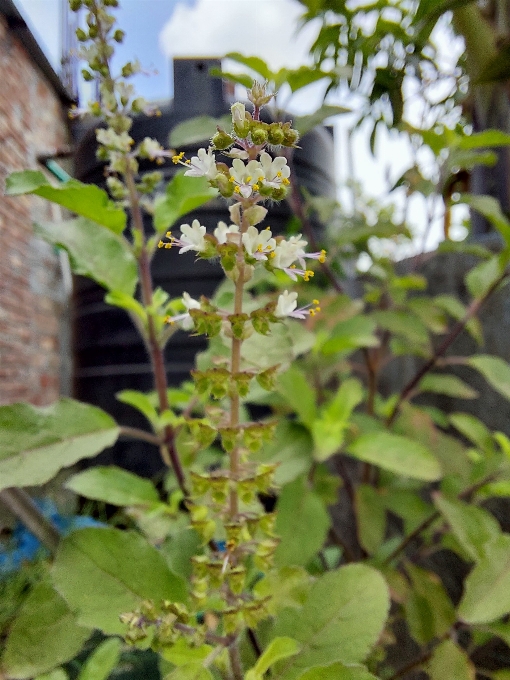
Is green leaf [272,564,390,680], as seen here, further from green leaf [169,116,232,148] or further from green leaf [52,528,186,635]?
green leaf [169,116,232,148]

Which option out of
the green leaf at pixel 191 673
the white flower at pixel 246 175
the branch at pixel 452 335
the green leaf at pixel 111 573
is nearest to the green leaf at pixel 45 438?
the green leaf at pixel 111 573

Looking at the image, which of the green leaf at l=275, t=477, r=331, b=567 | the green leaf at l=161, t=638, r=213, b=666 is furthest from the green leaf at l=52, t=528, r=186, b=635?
the green leaf at l=275, t=477, r=331, b=567

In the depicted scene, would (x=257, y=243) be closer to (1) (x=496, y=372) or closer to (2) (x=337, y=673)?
(2) (x=337, y=673)

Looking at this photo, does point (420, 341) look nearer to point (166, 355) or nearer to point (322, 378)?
point (322, 378)

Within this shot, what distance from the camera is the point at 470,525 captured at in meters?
0.58

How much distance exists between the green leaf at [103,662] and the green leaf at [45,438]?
6.4 inches

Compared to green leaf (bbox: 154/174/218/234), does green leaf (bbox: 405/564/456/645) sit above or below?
below

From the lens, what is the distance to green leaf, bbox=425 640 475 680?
1.59 ft

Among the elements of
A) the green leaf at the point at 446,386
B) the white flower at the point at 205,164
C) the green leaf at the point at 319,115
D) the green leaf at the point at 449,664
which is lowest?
the green leaf at the point at 449,664

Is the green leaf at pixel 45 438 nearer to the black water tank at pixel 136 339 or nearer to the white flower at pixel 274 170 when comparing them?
the white flower at pixel 274 170

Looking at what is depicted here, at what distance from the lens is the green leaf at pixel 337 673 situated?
1.04ft

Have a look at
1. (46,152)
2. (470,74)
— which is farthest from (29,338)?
(470,74)

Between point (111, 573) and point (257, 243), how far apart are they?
285mm

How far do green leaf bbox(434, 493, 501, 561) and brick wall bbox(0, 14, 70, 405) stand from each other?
→ 596mm
